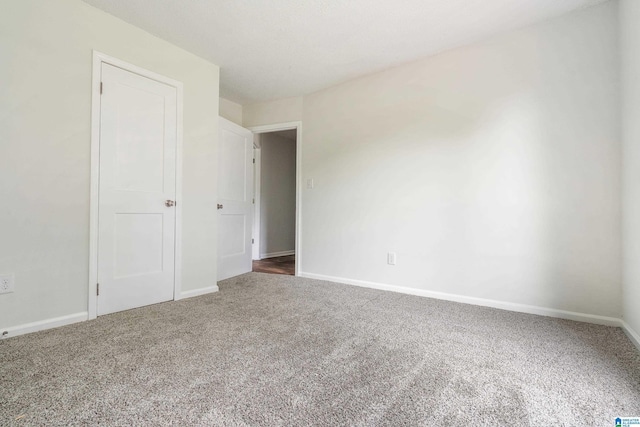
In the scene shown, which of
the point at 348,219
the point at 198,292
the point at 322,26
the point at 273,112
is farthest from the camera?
the point at 273,112

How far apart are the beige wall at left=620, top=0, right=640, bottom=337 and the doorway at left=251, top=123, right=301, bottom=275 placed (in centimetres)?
378

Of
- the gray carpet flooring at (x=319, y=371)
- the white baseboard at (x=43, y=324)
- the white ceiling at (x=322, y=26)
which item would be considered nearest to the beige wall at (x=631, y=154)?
the gray carpet flooring at (x=319, y=371)

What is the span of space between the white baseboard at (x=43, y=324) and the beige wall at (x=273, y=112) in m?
2.94

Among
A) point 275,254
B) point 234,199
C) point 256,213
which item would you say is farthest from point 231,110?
point 275,254

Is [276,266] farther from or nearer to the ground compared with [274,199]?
nearer to the ground

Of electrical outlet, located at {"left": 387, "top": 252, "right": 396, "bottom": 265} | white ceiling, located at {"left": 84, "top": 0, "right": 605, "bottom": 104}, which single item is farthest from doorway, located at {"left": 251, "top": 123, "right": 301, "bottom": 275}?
white ceiling, located at {"left": 84, "top": 0, "right": 605, "bottom": 104}

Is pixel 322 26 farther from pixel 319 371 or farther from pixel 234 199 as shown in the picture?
pixel 319 371

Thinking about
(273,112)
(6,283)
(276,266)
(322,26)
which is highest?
(322,26)

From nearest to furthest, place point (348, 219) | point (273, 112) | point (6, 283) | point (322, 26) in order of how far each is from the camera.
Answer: point (6, 283) < point (322, 26) < point (348, 219) < point (273, 112)

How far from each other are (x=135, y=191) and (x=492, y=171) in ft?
10.1

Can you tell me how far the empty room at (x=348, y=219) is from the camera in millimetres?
1319

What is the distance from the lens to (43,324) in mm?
1951

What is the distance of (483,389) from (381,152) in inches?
93.8

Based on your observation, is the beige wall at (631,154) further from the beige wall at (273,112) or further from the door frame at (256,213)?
the door frame at (256,213)
